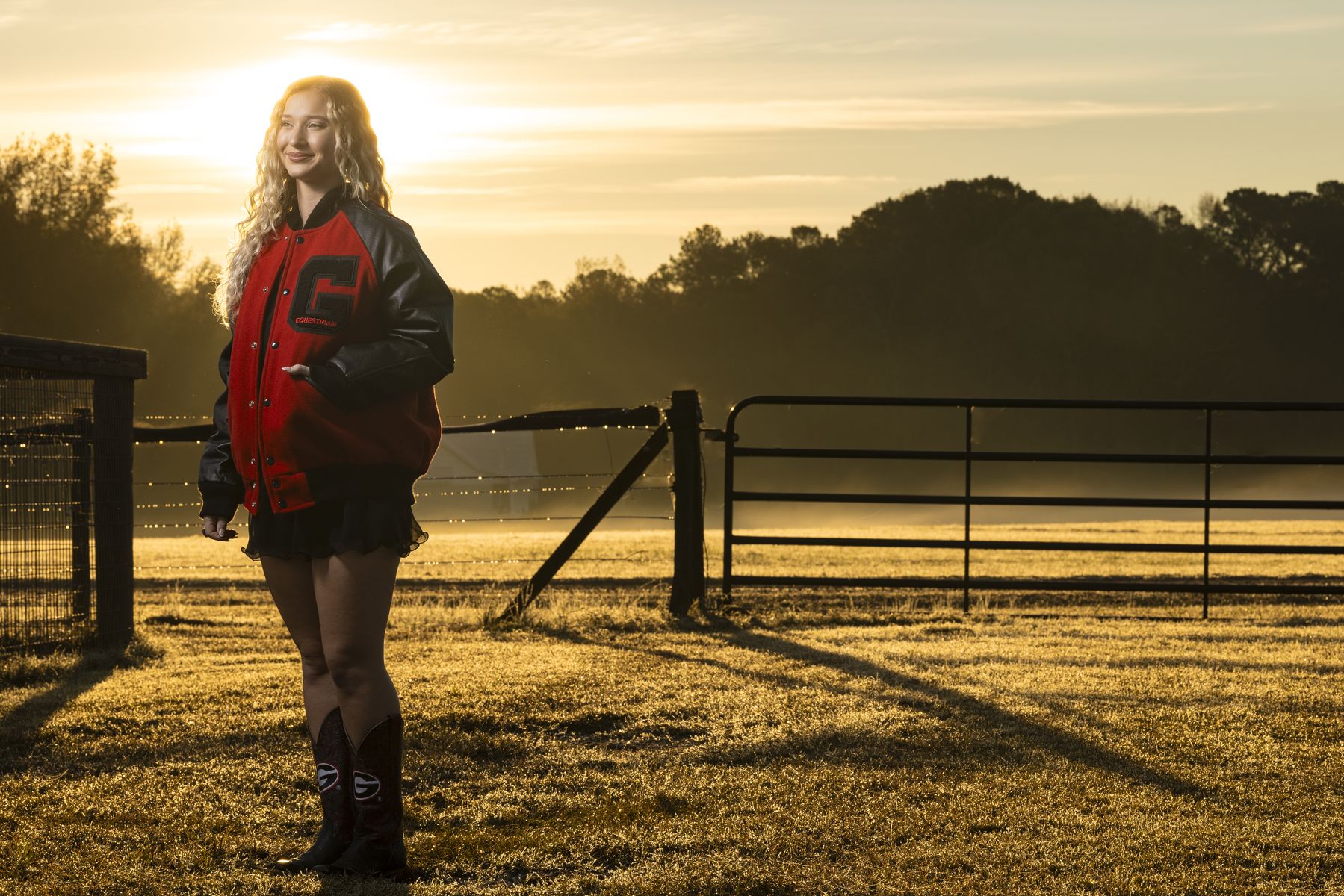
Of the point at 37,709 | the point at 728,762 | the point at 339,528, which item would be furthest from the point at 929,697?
the point at 37,709

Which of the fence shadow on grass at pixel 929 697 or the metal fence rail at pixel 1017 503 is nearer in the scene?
the fence shadow on grass at pixel 929 697

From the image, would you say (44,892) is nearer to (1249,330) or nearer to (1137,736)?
(1137,736)

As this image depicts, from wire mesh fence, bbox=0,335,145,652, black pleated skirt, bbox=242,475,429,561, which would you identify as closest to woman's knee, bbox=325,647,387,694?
black pleated skirt, bbox=242,475,429,561

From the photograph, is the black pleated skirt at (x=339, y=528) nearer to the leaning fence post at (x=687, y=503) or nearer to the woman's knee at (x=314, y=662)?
the woman's knee at (x=314, y=662)

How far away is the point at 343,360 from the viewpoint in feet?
10.8

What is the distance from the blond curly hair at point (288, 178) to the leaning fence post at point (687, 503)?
17.5 feet

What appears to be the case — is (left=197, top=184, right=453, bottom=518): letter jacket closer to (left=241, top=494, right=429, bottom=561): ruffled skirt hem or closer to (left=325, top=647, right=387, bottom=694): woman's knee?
(left=241, top=494, right=429, bottom=561): ruffled skirt hem

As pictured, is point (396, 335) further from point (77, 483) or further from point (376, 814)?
point (77, 483)

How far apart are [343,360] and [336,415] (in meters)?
0.14

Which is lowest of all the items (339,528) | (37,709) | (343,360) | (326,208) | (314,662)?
(37,709)

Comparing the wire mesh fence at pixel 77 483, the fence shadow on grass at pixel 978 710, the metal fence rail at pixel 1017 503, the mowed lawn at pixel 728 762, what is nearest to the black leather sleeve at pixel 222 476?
the mowed lawn at pixel 728 762

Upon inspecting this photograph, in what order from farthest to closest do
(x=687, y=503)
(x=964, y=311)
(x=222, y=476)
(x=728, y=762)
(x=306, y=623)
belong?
(x=964, y=311), (x=687, y=503), (x=728, y=762), (x=222, y=476), (x=306, y=623)

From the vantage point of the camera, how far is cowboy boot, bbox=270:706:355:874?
3635mm

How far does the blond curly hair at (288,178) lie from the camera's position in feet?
11.5
